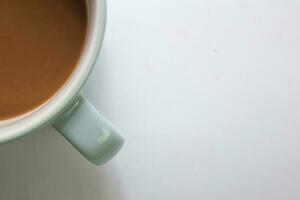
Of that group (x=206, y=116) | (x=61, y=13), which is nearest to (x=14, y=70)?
(x=61, y=13)

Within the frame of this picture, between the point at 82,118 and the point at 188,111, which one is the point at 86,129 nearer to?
the point at 82,118

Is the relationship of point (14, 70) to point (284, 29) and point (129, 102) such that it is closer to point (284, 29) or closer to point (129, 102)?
point (129, 102)

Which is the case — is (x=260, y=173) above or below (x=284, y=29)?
below

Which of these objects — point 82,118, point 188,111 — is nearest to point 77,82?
point 82,118

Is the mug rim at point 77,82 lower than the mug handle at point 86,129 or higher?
higher

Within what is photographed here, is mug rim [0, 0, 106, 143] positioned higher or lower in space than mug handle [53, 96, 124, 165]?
higher
